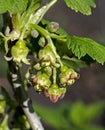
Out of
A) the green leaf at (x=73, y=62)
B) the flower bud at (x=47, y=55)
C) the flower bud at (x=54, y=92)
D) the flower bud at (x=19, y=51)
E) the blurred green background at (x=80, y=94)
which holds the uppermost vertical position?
the flower bud at (x=19, y=51)

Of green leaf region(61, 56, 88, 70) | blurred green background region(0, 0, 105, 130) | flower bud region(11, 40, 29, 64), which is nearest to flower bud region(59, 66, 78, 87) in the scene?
flower bud region(11, 40, 29, 64)

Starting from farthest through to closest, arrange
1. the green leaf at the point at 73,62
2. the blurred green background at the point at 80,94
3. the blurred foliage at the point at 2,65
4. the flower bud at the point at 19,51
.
Result: 1. the blurred foliage at the point at 2,65
2. the blurred green background at the point at 80,94
3. the green leaf at the point at 73,62
4. the flower bud at the point at 19,51

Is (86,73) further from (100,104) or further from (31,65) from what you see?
(31,65)

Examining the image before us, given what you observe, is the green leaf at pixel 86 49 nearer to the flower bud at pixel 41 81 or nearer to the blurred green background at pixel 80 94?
the flower bud at pixel 41 81

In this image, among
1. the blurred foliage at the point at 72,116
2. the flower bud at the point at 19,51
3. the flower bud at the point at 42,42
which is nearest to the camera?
the flower bud at the point at 19,51

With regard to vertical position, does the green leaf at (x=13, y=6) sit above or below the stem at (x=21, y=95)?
above

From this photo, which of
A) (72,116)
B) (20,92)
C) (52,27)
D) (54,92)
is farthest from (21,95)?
(72,116)

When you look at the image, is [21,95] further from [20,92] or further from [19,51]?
[19,51]

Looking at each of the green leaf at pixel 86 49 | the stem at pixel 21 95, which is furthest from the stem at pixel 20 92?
the green leaf at pixel 86 49
